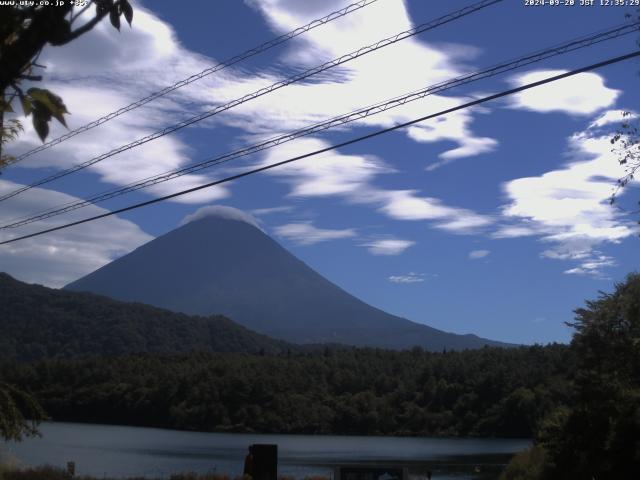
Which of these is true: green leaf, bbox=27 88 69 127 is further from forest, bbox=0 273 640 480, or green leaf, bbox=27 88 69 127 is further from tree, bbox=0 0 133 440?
forest, bbox=0 273 640 480

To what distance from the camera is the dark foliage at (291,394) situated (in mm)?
105562

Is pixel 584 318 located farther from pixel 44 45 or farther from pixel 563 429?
pixel 44 45

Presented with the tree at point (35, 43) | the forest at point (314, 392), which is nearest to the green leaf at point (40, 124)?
the tree at point (35, 43)

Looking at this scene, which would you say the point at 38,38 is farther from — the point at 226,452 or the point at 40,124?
the point at 226,452

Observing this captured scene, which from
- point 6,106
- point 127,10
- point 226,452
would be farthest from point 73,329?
point 127,10

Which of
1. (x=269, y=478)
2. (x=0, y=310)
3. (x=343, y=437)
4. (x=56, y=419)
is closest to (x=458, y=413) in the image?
(x=343, y=437)

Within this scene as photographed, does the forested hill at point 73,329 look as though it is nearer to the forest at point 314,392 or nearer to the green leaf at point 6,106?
the forest at point 314,392

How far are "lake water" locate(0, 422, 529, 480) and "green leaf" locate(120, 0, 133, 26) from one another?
4054 cm

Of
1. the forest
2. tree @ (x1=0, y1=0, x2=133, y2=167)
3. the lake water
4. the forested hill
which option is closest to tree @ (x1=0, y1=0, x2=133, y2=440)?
tree @ (x1=0, y1=0, x2=133, y2=167)

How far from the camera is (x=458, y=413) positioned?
108 metres

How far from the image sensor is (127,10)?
3.20 meters

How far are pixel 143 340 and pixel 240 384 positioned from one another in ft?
286

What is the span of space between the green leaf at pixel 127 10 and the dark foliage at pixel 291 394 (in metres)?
101

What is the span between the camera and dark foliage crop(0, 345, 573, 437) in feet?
346
